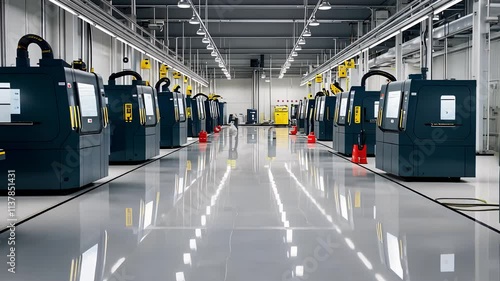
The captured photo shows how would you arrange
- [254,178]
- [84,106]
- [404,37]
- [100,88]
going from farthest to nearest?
1. [404,37]
2. [254,178]
3. [100,88]
4. [84,106]

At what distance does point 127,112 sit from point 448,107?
717 centimetres

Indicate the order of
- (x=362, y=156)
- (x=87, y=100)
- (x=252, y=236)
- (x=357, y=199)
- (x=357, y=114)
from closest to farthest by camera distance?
1. (x=252, y=236)
2. (x=357, y=199)
3. (x=87, y=100)
4. (x=362, y=156)
5. (x=357, y=114)

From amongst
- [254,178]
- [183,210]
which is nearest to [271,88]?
[254,178]

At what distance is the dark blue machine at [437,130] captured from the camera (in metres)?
9.70

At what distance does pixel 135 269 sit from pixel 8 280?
912 mm

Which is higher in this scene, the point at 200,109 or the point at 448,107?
the point at 200,109

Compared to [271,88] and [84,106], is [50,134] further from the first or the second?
[271,88]

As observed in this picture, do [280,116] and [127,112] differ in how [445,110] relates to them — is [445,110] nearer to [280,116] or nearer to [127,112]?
[127,112]

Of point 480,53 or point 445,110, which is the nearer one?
point 445,110

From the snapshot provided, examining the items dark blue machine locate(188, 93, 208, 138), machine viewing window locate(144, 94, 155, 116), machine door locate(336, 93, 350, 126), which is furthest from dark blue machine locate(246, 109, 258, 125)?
machine viewing window locate(144, 94, 155, 116)

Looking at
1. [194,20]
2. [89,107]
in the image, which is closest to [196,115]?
[194,20]

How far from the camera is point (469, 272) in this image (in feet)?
13.5

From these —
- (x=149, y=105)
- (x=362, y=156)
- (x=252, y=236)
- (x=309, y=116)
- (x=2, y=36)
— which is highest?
(x=2, y=36)

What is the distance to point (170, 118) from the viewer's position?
18422 mm
